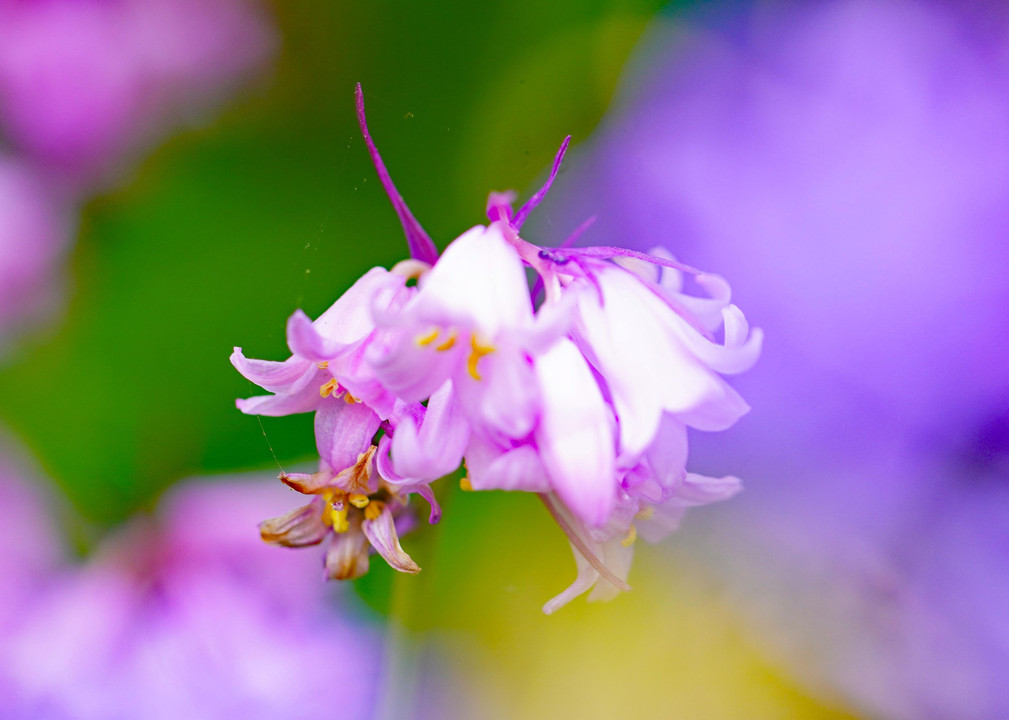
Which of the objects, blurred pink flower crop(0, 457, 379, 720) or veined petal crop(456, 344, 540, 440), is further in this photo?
blurred pink flower crop(0, 457, 379, 720)

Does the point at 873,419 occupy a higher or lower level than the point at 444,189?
lower

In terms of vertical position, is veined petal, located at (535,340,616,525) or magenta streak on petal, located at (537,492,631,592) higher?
veined petal, located at (535,340,616,525)

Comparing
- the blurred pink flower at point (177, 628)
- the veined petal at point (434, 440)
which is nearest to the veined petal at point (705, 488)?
the veined petal at point (434, 440)

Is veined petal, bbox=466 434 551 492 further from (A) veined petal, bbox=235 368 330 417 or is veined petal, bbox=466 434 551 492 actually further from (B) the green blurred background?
(B) the green blurred background

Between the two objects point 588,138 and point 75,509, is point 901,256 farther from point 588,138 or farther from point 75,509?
point 75,509

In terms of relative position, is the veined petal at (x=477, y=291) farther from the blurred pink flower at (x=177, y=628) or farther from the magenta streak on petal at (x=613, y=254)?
the blurred pink flower at (x=177, y=628)

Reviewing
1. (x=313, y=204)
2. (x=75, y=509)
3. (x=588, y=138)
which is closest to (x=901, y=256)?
(x=588, y=138)

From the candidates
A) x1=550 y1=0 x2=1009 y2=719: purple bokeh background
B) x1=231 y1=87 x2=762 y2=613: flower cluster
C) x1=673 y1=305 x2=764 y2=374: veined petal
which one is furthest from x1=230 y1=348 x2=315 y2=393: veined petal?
x1=550 y1=0 x2=1009 y2=719: purple bokeh background
